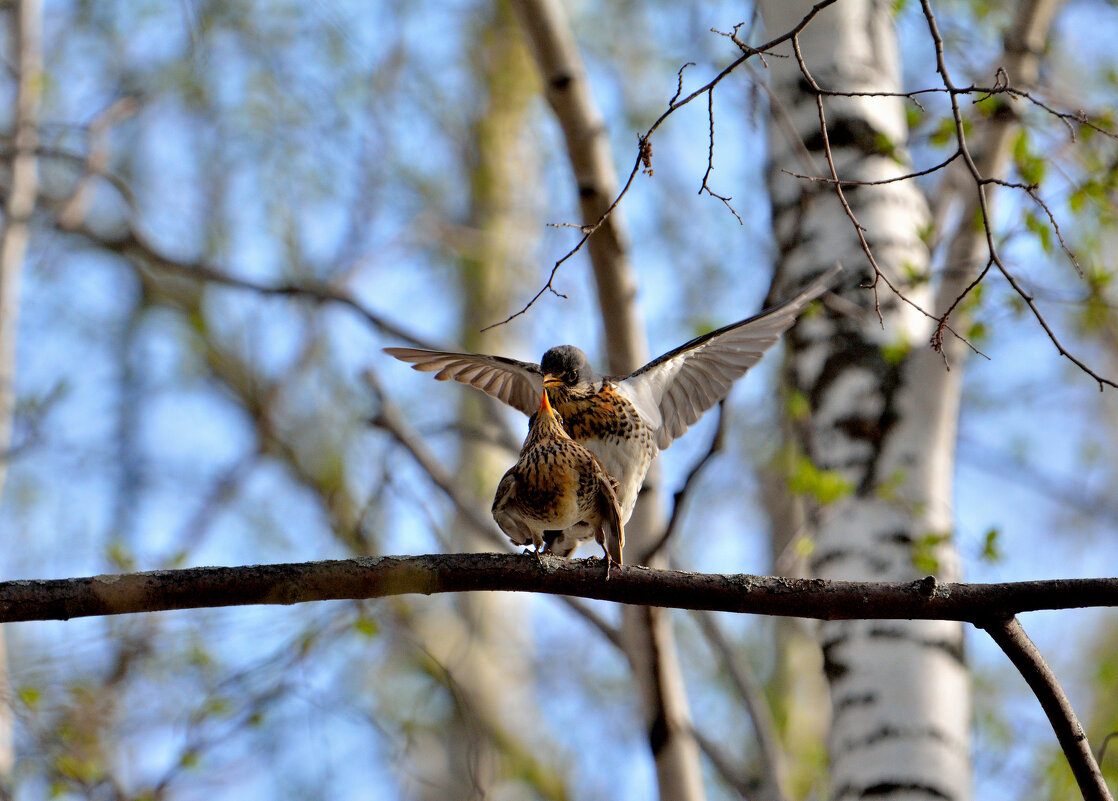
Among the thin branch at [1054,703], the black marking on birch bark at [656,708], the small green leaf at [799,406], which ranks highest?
the small green leaf at [799,406]

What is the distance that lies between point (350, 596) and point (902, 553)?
2.26 metres

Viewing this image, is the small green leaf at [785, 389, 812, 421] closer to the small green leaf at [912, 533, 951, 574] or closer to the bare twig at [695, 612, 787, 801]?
the small green leaf at [912, 533, 951, 574]

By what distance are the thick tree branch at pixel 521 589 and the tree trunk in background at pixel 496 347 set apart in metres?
5.22

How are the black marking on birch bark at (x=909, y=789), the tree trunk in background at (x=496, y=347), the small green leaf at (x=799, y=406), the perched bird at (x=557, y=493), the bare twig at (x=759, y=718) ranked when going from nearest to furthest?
the perched bird at (x=557, y=493) < the black marking on birch bark at (x=909, y=789) < the bare twig at (x=759, y=718) < the small green leaf at (x=799, y=406) < the tree trunk in background at (x=496, y=347)

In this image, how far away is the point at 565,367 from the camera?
395 cm

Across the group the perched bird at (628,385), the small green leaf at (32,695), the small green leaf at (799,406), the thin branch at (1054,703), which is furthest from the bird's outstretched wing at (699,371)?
the small green leaf at (32,695)

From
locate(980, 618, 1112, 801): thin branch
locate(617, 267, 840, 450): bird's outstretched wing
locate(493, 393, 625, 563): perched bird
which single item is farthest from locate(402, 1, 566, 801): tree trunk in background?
locate(980, 618, 1112, 801): thin branch

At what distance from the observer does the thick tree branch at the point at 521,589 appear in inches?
88.1

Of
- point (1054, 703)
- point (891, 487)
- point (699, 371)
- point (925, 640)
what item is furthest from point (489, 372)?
point (1054, 703)

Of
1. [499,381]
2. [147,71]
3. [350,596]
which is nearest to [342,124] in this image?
[147,71]

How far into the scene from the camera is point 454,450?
9.91 meters

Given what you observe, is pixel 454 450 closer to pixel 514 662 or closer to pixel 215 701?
pixel 514 662

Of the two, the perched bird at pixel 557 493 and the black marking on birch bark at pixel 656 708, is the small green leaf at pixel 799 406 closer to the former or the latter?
the black marking on birch bark at pixel 656 708

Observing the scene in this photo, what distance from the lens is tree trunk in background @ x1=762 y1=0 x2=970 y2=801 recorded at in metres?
3.61
